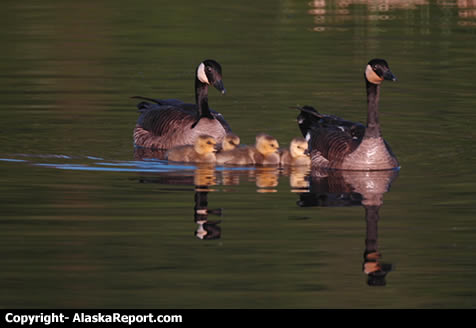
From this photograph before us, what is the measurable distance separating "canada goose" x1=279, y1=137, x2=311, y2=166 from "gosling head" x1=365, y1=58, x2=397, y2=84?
1.37 meters

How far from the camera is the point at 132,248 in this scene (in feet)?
40.3

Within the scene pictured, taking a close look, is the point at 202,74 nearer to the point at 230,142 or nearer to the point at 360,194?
the point at 230,142

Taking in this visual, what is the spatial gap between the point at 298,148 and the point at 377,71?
168 cm

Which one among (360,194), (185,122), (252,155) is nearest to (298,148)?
(252,155)

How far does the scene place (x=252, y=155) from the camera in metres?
17.0

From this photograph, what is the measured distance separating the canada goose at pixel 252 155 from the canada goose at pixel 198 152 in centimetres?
17

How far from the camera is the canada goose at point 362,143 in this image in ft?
53.4

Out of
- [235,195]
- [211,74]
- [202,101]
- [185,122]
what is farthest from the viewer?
[202,101]

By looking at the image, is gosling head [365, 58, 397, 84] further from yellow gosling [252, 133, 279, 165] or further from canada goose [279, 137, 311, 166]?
yellow gosling [252, 133, 279, 165]

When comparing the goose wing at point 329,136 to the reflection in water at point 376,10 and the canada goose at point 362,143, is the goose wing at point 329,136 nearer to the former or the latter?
the canada goose at point 362,143

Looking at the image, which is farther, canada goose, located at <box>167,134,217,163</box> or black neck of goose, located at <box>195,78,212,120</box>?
black neck of goose, located at <box>195,78,212,120</box>

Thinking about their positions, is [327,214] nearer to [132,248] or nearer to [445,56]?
[132,248]

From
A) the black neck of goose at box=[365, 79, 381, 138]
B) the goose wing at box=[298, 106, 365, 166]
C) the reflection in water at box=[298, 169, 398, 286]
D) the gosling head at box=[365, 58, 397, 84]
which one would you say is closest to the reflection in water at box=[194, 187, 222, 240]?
the reflection in water at box=[298, 169, 398, 286]

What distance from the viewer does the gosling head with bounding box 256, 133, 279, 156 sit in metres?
16.8
